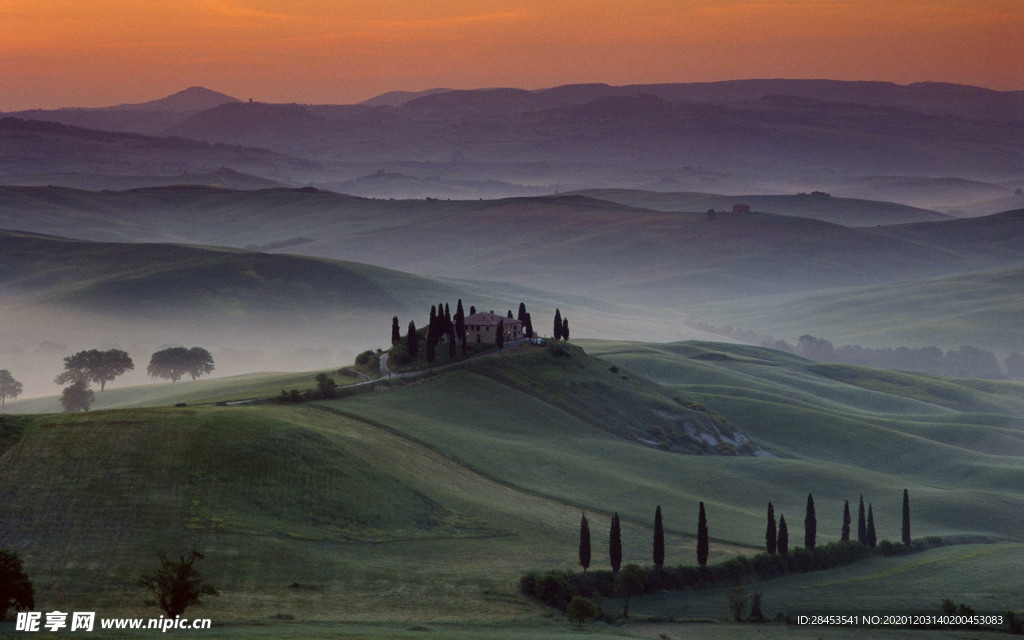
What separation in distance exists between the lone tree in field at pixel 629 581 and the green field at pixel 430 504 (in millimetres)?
1244

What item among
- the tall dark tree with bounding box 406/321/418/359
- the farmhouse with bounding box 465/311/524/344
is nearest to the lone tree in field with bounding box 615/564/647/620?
the tall dark tree with bounding box 406/321/418/359

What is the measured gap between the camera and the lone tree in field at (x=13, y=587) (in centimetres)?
5575

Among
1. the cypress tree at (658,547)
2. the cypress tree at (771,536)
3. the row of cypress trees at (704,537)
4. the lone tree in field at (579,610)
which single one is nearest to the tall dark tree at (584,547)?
the row of cypress trees at (704,537)

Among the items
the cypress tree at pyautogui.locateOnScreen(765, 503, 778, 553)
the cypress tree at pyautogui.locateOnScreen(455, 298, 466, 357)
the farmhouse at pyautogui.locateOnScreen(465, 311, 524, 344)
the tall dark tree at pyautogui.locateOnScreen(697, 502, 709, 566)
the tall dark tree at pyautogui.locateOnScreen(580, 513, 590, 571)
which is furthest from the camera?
the farmhouse at pyautogui.locateOnScreen(465, 311, 524, 344)

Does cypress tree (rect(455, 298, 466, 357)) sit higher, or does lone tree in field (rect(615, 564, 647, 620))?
cypress tree (rect(455, 298, 466, 357))

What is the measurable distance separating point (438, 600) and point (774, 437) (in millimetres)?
95720

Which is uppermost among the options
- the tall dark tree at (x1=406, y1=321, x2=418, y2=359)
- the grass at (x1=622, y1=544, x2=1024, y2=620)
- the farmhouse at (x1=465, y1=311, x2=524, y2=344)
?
the farmhouse at (x1=465, y1=311, x2=524, y2=344)

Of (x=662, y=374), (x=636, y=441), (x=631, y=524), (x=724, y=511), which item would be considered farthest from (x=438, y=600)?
(x=662, y=374)

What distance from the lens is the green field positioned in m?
68.5

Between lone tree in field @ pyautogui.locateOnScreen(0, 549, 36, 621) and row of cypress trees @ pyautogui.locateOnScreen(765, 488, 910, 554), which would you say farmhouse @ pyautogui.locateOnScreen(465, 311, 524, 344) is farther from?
lone tree in field @ pyautogui.locateOnScreen(0, 549, 36, 621)

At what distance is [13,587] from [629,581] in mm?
36986

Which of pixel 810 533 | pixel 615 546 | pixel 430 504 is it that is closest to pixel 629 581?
pixel 615 546

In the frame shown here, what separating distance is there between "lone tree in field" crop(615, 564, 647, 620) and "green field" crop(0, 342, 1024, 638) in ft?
4.08

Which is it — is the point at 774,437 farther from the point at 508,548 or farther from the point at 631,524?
the point at 508,548
